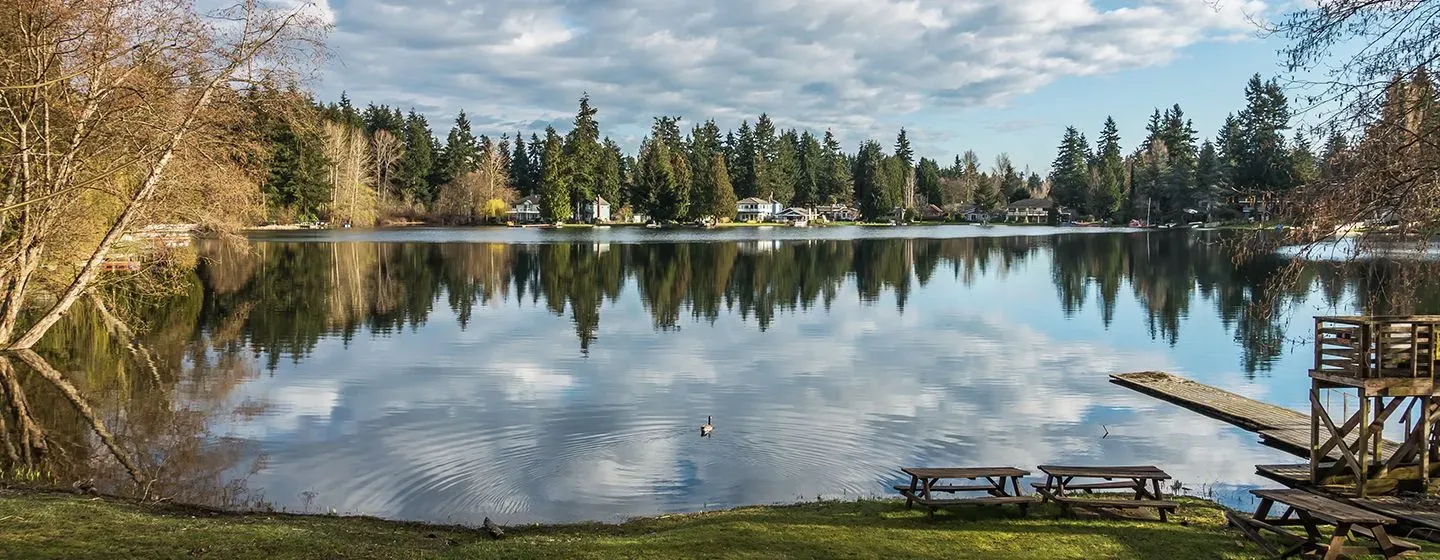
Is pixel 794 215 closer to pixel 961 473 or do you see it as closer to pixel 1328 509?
pixel 961 473

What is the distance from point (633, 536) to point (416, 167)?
131466mm

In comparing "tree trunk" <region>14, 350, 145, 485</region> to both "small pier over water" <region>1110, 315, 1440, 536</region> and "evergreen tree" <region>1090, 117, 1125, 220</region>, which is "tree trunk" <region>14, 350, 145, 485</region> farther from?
"evergreen tree" <region>1090, 117, 1125, 220</region>

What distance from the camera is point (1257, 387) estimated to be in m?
21.5

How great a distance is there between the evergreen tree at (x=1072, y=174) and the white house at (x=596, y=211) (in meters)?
77.6

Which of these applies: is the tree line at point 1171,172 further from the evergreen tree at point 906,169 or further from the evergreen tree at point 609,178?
the evergreen tree at point 609,178

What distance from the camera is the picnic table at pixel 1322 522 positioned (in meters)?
8.18

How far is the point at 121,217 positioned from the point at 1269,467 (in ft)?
70.8

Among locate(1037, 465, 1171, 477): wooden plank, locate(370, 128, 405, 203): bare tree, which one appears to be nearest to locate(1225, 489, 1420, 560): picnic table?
locate(1037, 465, 1171, 477): wooden plank

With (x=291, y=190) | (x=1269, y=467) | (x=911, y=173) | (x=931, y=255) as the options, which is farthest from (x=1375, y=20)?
(x=911, y=173)

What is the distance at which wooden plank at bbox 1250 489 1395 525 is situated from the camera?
324 inches

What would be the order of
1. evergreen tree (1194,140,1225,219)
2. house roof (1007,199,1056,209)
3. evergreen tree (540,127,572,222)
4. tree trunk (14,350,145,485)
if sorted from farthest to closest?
house roof (1007,199,1056,209) → evergreen tree (540,127,572,222) → evergreen tree (1194,140,1225,219) → tree trunk (14,350,145,485)

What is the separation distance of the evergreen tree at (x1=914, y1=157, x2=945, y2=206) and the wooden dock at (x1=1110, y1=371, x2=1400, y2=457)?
519 feet

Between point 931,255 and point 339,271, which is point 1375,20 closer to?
point 339,271

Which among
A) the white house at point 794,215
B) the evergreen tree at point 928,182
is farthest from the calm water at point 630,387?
the evergreen tree at point 928,182
